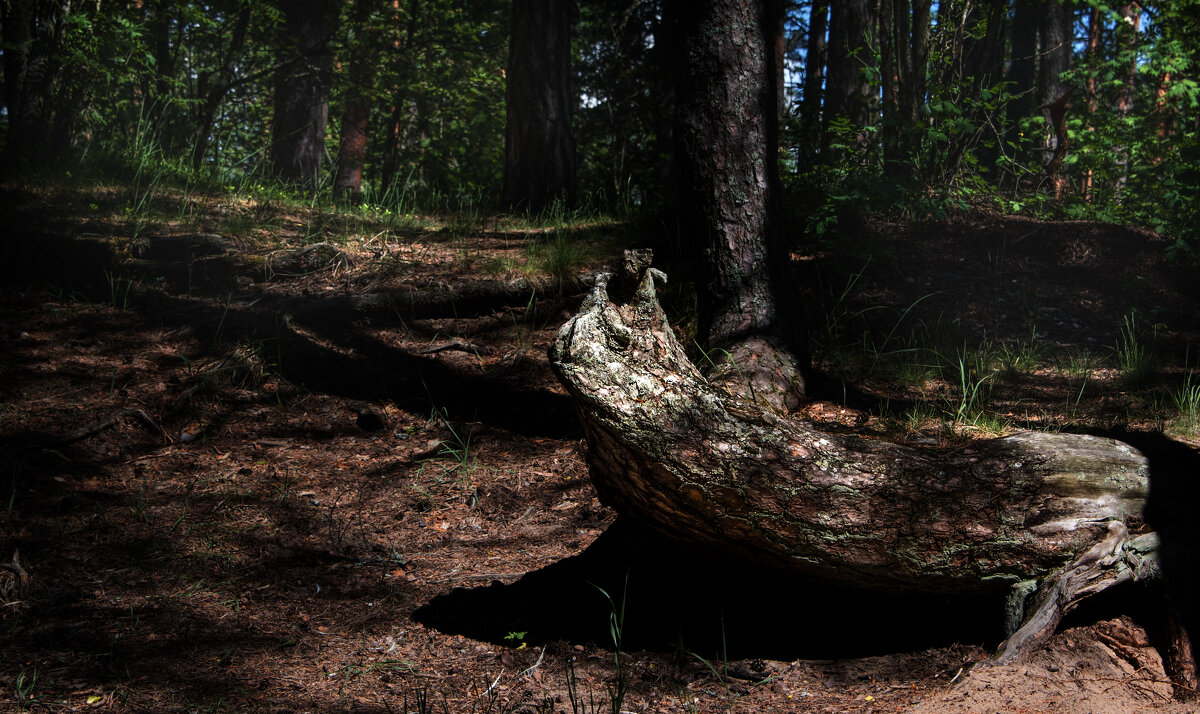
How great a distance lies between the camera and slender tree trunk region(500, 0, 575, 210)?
822 cm

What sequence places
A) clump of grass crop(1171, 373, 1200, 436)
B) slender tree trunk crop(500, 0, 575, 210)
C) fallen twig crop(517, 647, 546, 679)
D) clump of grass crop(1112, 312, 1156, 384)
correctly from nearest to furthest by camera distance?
fallen twig crop(517, 647, 546, 679)
clump of grass crop(1171, 373, 1200, 436)
clump of grass crop(1112, 312, 1156, 384)
slender tree trunk crop(500, 0, 575, 210)

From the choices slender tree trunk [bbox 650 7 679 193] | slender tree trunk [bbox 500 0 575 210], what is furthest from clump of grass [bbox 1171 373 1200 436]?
slender tree trunk [bbox 650 7 679 193]

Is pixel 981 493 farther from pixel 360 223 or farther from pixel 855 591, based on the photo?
pixel 360 223

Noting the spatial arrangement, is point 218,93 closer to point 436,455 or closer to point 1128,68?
point 436,455

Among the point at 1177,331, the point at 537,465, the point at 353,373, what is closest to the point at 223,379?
the point at 353,373

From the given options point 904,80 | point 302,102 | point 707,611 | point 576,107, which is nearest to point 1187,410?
point 707,611

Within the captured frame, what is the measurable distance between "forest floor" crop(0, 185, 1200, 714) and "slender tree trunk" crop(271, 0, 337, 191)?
3.56 metres

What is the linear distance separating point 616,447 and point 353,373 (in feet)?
9.81

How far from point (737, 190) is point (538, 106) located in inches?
191

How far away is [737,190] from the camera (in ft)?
13.5

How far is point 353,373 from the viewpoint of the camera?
4902 mm

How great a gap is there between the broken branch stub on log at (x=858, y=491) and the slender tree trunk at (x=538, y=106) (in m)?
6.12

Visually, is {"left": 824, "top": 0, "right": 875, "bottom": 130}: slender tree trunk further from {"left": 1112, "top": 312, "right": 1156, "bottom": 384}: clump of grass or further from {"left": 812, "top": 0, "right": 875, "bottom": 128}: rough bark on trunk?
{"left": 1112, "top": 312, "right": 1156, "bottom": 384}: clump of grass

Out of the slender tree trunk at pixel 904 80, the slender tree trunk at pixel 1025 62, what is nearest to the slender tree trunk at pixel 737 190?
the slender tree trunk at pixel 904 80
